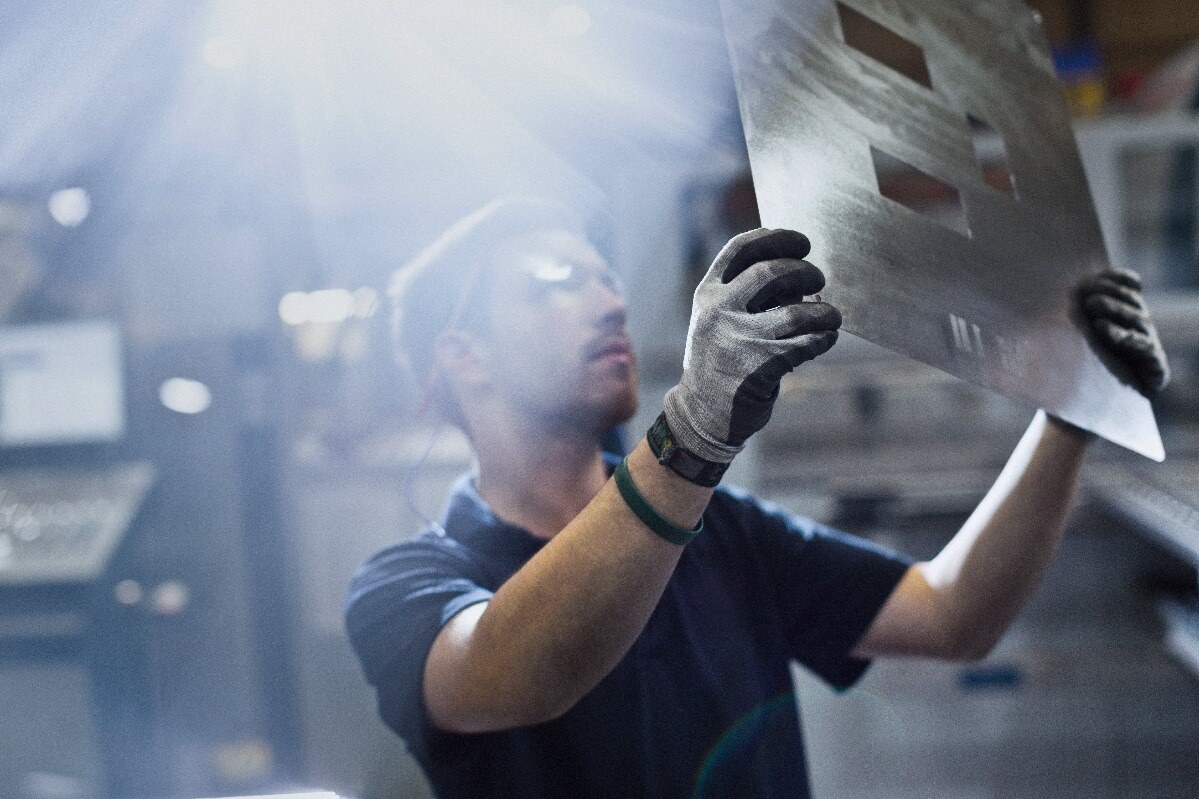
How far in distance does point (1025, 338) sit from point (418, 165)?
2118 millimetres

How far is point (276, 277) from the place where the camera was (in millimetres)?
2697

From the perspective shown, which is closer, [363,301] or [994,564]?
[994,564]

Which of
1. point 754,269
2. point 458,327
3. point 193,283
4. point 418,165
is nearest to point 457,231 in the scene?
point 458,327

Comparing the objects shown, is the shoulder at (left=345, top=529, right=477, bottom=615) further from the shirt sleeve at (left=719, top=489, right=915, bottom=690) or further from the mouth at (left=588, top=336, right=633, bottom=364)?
the shirt sleeve at (left=719, top=489, right=915, bottom=690)

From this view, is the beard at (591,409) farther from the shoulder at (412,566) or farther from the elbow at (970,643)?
the elbow at (970,643)

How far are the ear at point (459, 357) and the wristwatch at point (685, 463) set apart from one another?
0.45 meters

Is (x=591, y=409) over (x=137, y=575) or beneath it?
over

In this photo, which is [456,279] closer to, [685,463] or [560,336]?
[560,336]

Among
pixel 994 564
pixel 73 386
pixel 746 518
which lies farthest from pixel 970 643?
pixel 73 386

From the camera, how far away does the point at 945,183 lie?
33.9 inches

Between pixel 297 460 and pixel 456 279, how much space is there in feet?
5.53

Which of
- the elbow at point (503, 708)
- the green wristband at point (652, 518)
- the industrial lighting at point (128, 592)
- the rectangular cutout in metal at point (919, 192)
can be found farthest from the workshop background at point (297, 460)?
the green wristband at point (652, 518)

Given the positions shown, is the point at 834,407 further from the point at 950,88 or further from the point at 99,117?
the point at 99,117

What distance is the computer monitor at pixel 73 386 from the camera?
2631 mm
